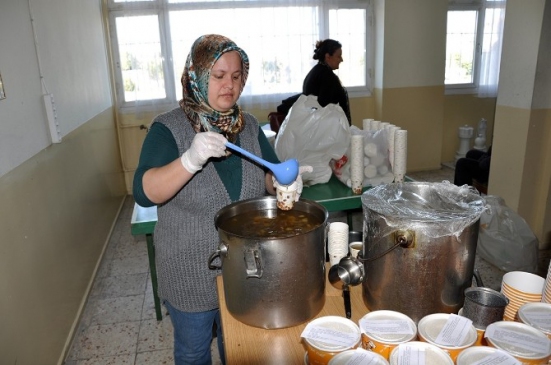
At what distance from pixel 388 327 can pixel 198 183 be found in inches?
23.9

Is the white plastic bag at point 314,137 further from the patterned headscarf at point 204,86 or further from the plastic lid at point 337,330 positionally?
the plastic lid at point 337,330

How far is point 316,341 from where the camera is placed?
740mm

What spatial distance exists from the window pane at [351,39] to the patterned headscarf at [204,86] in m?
3.34

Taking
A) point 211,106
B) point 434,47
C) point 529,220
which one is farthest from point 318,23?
point 211,106

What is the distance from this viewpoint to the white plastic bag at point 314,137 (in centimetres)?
213

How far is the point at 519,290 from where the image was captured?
0.88 meters

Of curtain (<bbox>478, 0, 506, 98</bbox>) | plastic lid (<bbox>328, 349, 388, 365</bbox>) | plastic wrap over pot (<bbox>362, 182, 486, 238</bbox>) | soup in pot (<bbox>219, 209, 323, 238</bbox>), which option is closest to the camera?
plastic lid (<bbox>328, 349, 388, 365</bbox>)

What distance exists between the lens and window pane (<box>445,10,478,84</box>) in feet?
14.8

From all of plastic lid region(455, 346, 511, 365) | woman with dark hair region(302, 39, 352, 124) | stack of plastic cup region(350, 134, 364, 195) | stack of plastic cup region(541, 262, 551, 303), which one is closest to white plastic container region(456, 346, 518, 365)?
plastic lid region(455, 346, 511, 365)

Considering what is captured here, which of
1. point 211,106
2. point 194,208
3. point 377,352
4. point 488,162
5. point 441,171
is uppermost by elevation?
point 211,106

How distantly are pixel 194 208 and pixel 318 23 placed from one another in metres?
3.46

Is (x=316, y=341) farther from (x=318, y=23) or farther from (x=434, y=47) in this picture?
(x=434, y=47)

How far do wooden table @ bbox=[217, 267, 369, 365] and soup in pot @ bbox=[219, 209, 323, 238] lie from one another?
0.68 feet

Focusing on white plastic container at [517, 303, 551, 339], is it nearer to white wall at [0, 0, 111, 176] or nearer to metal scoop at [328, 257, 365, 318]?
metal scoop at [328, 257, 365, 318]
